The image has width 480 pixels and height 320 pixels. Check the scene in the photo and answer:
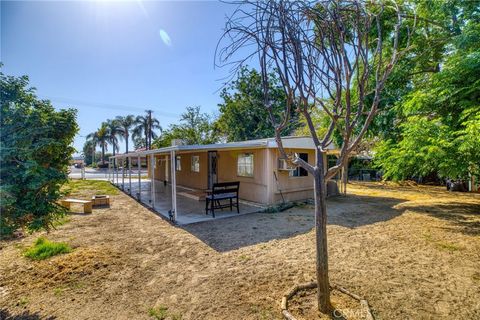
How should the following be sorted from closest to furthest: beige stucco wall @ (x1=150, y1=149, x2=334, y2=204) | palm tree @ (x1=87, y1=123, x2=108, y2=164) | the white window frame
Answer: beige stucco wall @ (x1=150, y1=149, x2=334, y2=204) < the white window frame < palm tree @ (x1=87, y1=123, x2=108, y2=164)

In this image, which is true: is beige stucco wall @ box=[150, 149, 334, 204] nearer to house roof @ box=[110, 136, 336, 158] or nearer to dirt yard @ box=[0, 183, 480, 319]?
house roof @ box=[110, 136, 336, 158]

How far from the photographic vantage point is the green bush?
16.1ft

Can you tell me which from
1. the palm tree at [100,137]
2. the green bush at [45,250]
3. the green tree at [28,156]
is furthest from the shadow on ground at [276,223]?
the palm tree at [100,137]

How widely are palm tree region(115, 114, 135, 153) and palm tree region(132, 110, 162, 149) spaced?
51.7 inches

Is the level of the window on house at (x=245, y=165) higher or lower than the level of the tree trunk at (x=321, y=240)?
higher

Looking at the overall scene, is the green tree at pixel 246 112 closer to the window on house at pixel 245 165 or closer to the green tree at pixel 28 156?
the window on house at pixel 245 165

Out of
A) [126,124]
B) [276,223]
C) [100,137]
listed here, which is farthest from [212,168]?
[100,137]

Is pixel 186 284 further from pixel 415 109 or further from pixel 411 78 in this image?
pixel 411 78

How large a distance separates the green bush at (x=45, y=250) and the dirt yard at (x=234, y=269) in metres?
0.20

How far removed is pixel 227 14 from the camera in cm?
305

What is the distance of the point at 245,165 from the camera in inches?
423

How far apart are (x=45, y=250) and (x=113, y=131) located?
4601 centimetres

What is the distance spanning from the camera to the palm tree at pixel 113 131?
45.4 m

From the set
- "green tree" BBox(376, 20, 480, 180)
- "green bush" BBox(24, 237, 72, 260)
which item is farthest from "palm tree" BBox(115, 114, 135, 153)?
"green tree" BBox(376, 20, 480, 180)
